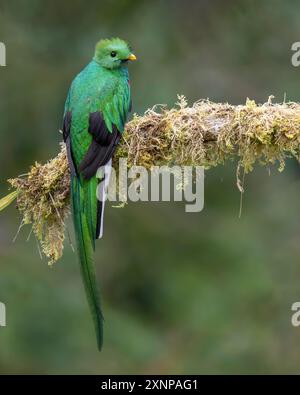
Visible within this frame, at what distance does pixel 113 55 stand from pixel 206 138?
2.72 ft

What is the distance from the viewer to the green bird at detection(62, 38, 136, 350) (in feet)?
14.8

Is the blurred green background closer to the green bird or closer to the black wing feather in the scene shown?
the green bird

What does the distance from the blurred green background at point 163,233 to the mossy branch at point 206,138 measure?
3430 millimetres

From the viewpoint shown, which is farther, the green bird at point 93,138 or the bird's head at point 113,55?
the bird's head at point 113,55

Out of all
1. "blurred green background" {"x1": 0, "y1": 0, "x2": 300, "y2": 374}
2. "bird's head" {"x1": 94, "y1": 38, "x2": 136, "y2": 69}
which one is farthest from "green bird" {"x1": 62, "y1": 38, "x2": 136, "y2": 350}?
"blurred green background" {"x1": 0, "y1": 0, "x2": 300, "y2": 374}

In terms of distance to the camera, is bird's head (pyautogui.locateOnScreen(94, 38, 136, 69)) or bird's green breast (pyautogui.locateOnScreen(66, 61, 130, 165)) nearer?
bird's green breast (pyautogui.locateOnScreen(66, 61, 130, 165))

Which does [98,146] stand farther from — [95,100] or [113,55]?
[113,55]

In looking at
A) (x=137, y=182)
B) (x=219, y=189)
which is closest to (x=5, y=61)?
(x=219, y=189)

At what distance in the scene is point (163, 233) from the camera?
27.9 ft

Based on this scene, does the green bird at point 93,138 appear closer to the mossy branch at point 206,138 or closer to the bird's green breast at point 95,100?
the bird's green breast at point 95,100

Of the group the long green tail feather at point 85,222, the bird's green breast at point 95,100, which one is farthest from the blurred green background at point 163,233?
the long green tail feather at point 85,222

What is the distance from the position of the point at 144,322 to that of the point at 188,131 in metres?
4.44

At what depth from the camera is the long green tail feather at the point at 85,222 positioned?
445 cm

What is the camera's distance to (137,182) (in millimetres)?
4527
